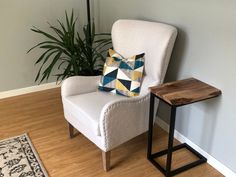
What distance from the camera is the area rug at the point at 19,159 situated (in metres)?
2.01

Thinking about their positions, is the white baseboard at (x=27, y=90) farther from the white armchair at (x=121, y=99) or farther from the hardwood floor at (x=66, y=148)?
the white armchair at (x=121, y=99)

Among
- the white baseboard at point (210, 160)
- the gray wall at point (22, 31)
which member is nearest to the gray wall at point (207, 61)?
the white baseboard at point (210, 160)

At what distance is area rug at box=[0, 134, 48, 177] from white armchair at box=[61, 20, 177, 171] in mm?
387

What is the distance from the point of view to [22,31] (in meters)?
2.99

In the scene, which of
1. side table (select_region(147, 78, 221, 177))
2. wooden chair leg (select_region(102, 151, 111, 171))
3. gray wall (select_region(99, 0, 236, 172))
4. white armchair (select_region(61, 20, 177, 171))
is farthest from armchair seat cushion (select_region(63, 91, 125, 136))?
gray wall (select_region(99, 0, 236, 172))

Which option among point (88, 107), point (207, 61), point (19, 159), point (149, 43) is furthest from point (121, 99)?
point (19, 159)

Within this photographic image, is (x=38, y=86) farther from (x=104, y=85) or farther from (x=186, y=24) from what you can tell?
(x=186, y=24)

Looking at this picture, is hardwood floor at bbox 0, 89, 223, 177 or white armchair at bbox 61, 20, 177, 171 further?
hardwood floor at bbox 0, 89, 223, 177

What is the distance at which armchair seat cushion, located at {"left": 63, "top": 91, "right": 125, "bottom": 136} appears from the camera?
1943 millimetres

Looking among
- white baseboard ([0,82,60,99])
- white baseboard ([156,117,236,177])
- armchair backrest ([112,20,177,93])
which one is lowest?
white baseboard ([156,117,236,177])

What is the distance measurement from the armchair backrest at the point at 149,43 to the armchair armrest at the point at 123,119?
20 centimetres

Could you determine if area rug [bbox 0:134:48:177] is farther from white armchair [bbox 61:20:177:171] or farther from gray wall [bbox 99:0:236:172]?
gray wall [bbox 99:0:236:172]

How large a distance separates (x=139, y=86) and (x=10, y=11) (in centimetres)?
162

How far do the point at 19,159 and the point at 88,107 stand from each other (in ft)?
2.24
